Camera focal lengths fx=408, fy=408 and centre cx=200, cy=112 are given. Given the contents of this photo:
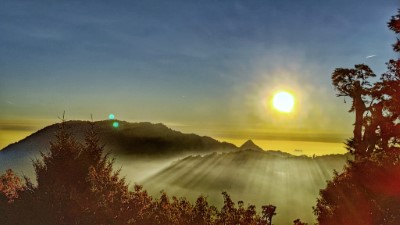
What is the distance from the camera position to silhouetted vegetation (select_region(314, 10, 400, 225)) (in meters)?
23.0

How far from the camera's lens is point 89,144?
32.5 metres

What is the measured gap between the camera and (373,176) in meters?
24.3

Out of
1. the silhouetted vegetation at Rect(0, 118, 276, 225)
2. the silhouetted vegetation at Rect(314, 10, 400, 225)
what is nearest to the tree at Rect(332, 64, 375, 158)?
the silhouetted vegetation at Rect(314, 10, 400, 225)

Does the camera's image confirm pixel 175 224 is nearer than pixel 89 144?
No

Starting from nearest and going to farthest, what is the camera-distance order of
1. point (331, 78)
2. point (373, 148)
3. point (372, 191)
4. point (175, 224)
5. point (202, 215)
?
point (372, 191) < point (373, 148) < point (331, 78) < point (175, 224) < point (202, 215)

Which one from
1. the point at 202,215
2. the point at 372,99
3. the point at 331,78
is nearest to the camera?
the point at 372,99

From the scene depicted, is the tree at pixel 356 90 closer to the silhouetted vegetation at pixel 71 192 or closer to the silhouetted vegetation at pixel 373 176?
the silhouetted vegetation at pixel 373 176

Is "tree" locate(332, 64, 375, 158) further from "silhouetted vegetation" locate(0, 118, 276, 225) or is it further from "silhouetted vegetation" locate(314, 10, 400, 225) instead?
"silhouetted vegetation" locate(0, 118, 276, 225)

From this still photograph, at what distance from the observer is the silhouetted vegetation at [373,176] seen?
2303 cm

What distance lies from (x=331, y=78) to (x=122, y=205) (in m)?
21.0

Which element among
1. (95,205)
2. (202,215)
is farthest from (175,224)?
(95,205)

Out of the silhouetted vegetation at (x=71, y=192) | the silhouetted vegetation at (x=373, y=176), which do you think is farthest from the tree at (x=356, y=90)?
the silhouetted vegetation at (x=71, y=192)

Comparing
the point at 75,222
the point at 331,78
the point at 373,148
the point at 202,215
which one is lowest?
the point at 202,215

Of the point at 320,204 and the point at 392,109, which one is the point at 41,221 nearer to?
the point at 320,204
